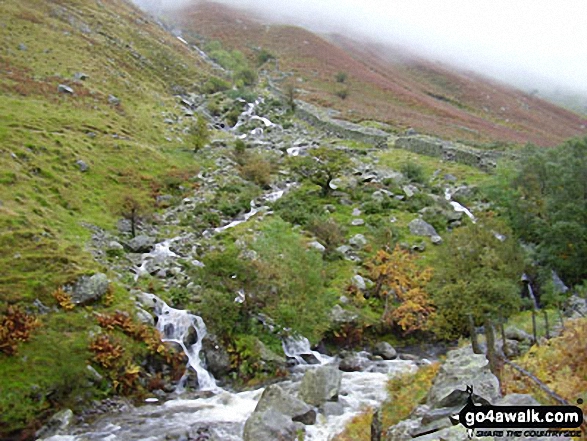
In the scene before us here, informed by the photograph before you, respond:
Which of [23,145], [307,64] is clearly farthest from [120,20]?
[23,145]

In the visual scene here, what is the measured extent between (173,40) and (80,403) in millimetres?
81917

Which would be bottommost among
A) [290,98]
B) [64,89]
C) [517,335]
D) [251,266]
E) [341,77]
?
[64,89]

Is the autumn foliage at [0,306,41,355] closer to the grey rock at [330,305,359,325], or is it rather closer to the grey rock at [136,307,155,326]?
the grey rock at [136,307,155,326]

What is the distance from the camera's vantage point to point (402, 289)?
94.1 ft

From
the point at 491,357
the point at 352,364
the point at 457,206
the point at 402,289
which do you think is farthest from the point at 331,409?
the point at 457,206

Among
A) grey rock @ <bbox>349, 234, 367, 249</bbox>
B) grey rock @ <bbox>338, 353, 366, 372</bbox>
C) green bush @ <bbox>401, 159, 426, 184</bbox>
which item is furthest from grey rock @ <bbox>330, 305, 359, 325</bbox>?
green bush @ <bbox>401, 159, 426, 184</bbox>

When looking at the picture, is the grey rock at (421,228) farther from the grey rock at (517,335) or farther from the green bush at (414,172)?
the grey rock at (517,335)

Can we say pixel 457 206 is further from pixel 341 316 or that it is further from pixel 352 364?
pixel 352 364

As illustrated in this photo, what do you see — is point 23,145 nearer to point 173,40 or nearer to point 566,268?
point 566,268

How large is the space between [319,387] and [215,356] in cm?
572

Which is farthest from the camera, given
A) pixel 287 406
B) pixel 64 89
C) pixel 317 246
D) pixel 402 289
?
pixel 64 89

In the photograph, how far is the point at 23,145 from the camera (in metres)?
35.2

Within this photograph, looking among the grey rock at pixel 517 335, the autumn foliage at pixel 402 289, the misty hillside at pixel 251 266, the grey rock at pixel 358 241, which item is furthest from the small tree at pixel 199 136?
the grey rock at pixel 517 335

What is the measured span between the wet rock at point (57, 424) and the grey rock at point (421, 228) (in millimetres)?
27472
